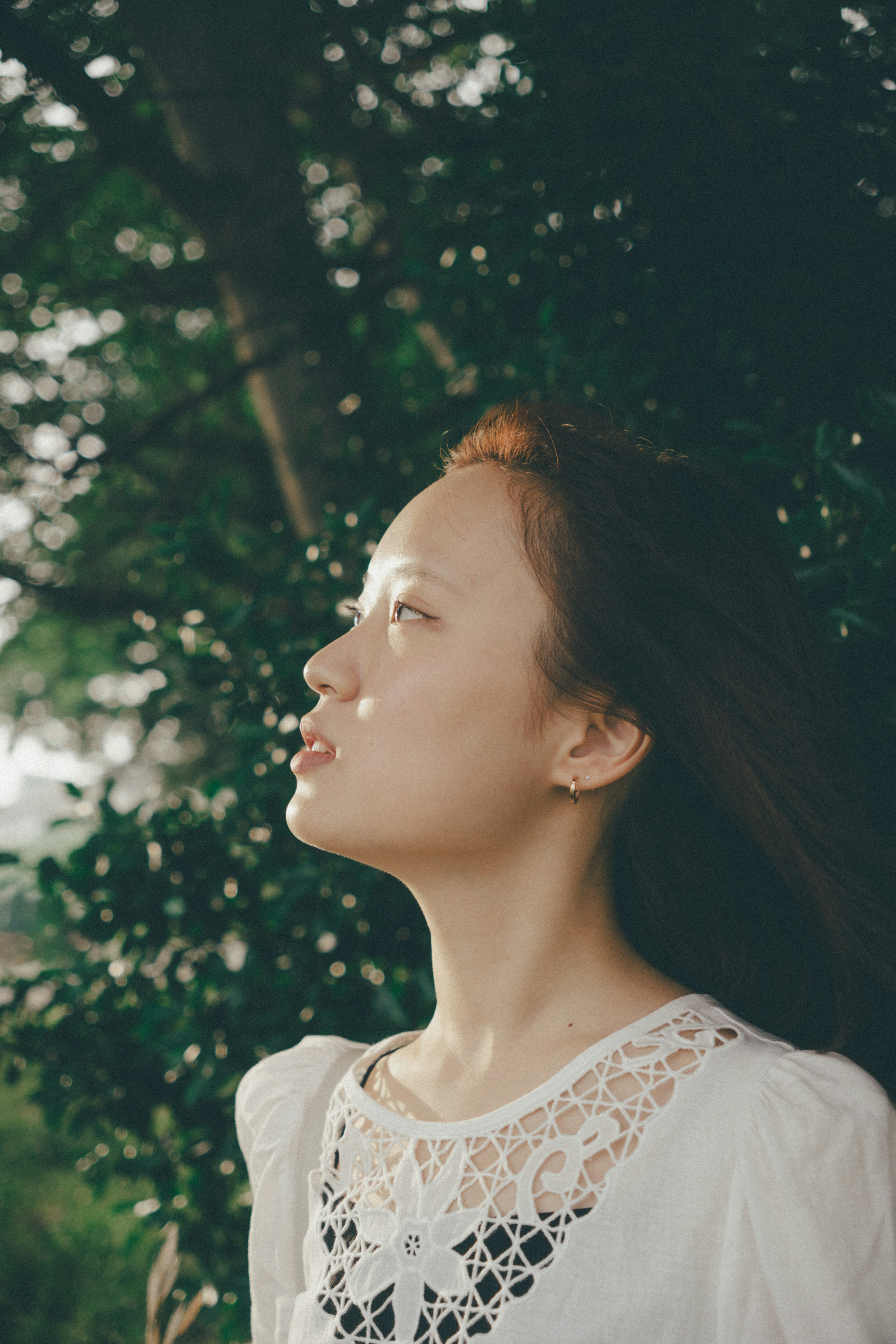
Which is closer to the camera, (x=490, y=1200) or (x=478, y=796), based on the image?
(x=490, y=1200)

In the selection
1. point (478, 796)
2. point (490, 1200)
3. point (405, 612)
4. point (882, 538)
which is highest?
point (882, 538)

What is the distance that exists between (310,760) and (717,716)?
72 centimetres

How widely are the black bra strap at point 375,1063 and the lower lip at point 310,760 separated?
658mm

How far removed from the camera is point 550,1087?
1.40 meters

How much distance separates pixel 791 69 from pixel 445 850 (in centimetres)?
186

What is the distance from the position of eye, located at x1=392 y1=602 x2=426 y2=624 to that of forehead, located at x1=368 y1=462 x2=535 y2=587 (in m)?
0.06

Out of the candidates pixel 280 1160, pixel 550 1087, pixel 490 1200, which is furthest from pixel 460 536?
pixel 280 1160

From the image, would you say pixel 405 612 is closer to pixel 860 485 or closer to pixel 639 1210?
pixel 860 485

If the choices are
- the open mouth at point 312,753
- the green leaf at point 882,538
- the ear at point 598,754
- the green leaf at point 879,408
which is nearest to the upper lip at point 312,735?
the open mouth at point 312,753

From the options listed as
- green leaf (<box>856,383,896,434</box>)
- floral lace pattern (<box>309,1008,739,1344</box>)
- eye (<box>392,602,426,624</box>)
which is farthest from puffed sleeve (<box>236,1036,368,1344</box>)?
green leaf (<box>856,383,896,434</box>)

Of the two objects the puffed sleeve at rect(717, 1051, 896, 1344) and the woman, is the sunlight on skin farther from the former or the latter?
the puffed sleeve at rect(717, 1051, 896, 1344)

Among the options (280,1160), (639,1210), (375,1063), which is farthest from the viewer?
(375,1063)

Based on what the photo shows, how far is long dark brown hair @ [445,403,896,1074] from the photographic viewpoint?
1.46m

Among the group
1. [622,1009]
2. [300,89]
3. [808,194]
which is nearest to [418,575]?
[622,1009]
